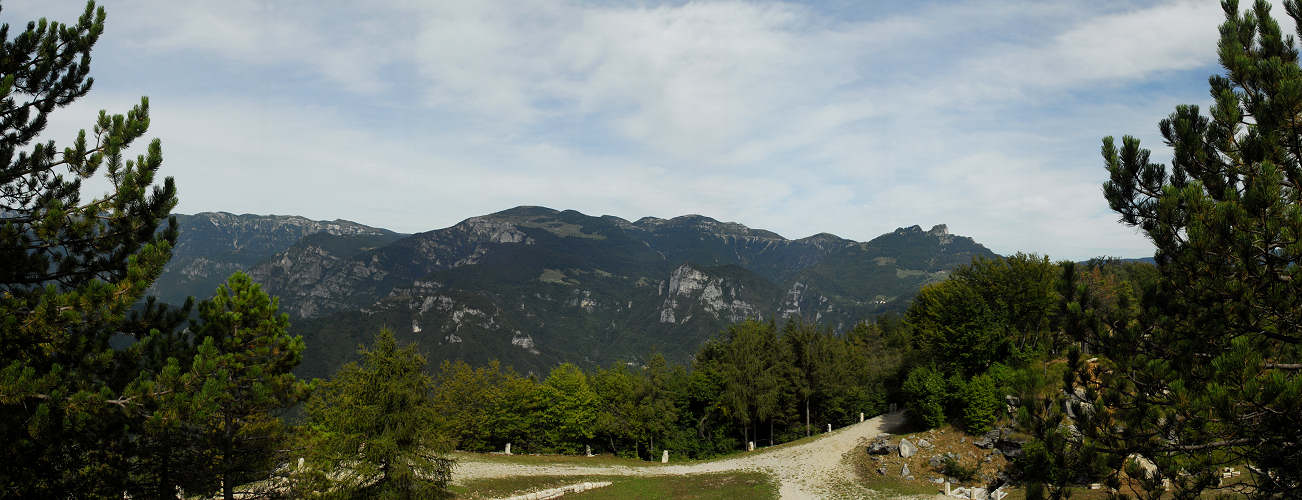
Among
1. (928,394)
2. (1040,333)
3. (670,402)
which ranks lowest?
(670,402)

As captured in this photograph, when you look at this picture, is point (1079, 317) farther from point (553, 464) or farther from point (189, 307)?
point (553, 464)

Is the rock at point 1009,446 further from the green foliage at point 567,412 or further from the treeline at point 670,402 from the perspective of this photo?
the green foliage at point 567,412

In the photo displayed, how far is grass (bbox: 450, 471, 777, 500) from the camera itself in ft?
94.8

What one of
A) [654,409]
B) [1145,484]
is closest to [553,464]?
[654,409]

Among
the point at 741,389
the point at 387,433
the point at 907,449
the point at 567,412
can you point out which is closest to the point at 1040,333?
the point at 387,433

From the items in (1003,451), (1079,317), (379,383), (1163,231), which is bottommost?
(1003,451)

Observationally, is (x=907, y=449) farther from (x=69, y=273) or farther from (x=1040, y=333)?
(x=69, y=273)

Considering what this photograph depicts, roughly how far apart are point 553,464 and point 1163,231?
38390mm

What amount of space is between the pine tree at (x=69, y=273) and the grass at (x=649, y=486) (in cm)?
1996

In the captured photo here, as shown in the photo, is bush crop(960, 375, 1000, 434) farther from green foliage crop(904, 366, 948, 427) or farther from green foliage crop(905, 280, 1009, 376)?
green foliage crop(905, 280, 1009, 376)

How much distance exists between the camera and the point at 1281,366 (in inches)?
277

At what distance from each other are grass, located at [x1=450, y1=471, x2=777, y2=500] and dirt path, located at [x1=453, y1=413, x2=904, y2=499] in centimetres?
146

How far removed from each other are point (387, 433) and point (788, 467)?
2518 cm

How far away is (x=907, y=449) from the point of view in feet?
108
